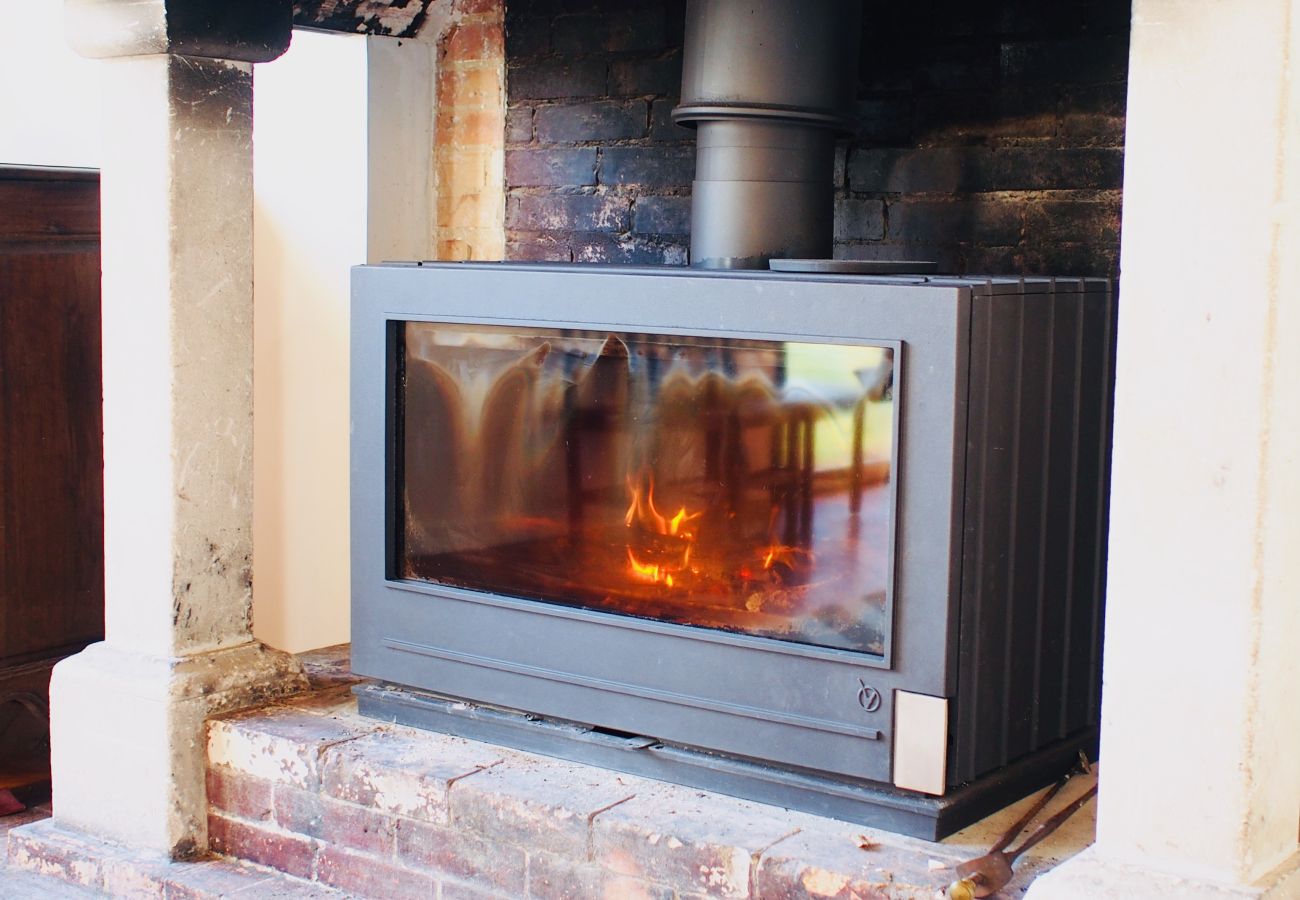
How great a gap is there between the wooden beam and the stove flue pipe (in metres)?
0.93

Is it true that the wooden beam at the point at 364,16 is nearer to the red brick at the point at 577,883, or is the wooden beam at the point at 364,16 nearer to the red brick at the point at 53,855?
the red brick at the point at 53,855

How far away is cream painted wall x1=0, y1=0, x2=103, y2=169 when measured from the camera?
3.46 meters

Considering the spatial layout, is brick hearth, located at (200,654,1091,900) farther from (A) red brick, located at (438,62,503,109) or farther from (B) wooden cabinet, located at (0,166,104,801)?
(A) red brick, located at (438,62,503,109)

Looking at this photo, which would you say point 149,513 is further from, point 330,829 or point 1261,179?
point 1261,179

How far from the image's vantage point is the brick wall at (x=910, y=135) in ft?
7.98

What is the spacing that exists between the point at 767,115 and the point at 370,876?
4.39 ft

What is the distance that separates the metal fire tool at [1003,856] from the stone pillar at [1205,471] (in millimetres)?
130

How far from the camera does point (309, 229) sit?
333cm

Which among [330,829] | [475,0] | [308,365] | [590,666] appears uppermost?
[475,0]

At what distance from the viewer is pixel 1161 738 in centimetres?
176

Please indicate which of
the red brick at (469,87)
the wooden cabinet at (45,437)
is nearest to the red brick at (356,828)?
the wooden cabinet at (45,437)

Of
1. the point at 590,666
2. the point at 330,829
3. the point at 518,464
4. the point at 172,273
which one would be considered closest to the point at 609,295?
the point at 518,464

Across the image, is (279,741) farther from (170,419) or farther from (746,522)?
(746,522)

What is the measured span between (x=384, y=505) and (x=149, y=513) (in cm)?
42
